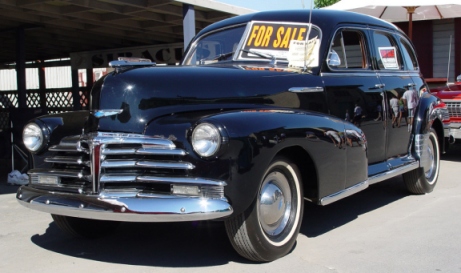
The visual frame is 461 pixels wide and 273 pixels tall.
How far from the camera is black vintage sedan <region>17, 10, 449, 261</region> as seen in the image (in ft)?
11.1

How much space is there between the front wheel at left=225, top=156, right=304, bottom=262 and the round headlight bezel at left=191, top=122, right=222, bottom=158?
44 centimetres

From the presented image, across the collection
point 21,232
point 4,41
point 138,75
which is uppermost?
point 4,41

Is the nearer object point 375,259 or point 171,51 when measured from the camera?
point 375,259

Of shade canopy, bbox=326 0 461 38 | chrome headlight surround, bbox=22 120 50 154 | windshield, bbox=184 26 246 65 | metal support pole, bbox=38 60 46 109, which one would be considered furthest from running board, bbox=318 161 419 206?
metal support pole, bbox=38 60 46 109

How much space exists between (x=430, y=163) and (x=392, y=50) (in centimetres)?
143

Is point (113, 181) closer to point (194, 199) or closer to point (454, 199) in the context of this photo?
point (194, 199)

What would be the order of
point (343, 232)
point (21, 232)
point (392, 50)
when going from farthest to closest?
1. point (392, 50)
2. point (21, 232)
3. point (343, 232)

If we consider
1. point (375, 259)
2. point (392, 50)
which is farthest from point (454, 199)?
point (375, 259)

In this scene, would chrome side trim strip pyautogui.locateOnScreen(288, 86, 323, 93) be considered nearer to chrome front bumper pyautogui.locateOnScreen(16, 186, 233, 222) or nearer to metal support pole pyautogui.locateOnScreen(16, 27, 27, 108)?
chrome front bumper pyautogui.locateOnScreen(16, 186, 233, 222)

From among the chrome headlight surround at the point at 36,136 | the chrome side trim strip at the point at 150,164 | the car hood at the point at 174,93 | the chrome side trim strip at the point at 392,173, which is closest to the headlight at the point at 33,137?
the chrome headlight surround at the point at 36,136

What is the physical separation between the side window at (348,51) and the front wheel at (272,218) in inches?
50.8

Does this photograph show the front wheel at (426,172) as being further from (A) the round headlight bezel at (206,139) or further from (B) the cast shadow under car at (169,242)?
(A) the round headlight bezel at (206,139)

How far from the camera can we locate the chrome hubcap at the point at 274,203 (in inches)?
148

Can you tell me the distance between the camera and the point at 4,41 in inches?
506
